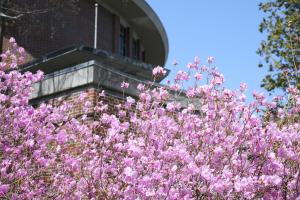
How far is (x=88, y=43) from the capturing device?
2244cm

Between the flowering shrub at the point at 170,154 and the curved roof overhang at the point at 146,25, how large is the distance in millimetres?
15575

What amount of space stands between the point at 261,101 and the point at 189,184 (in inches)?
71.5

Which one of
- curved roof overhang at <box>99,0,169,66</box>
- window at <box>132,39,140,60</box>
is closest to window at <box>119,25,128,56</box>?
curved roof overhang at <box>99,0,169,66</box>

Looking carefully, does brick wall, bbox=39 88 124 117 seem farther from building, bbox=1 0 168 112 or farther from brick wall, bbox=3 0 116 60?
brick wall, bbox=3 0 116 60

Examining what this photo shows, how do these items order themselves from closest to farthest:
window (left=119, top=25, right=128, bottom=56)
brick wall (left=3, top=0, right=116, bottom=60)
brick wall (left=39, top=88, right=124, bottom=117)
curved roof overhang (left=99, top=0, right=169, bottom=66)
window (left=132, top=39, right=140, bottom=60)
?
brick wall (left=39, top=88, right=124, bottom=117), brick wall (left=3, top=0, right=116, bottom=60), curved roof overhang (left=99, top=0, right=169, bottom=66), window (left=119, top=25, right=128, bottom=56), window (left=132, top=39, right=140, bottom=60)

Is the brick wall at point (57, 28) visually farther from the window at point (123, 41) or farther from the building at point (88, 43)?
the window at point (123, 41)

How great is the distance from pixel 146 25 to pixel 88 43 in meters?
4.25

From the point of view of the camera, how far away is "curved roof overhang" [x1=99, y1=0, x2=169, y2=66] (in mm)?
22953

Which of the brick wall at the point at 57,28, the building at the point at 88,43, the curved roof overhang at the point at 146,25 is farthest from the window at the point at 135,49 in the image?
the brick wall at the point at 57,28

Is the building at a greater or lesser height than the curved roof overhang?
lesser

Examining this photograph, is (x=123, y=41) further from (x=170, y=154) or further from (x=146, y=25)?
(x=170, y=154)

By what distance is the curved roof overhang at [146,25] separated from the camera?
2295cm

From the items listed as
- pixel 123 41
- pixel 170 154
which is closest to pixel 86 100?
pixel 170 154

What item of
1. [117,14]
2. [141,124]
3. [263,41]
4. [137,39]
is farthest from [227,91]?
[137,39]
